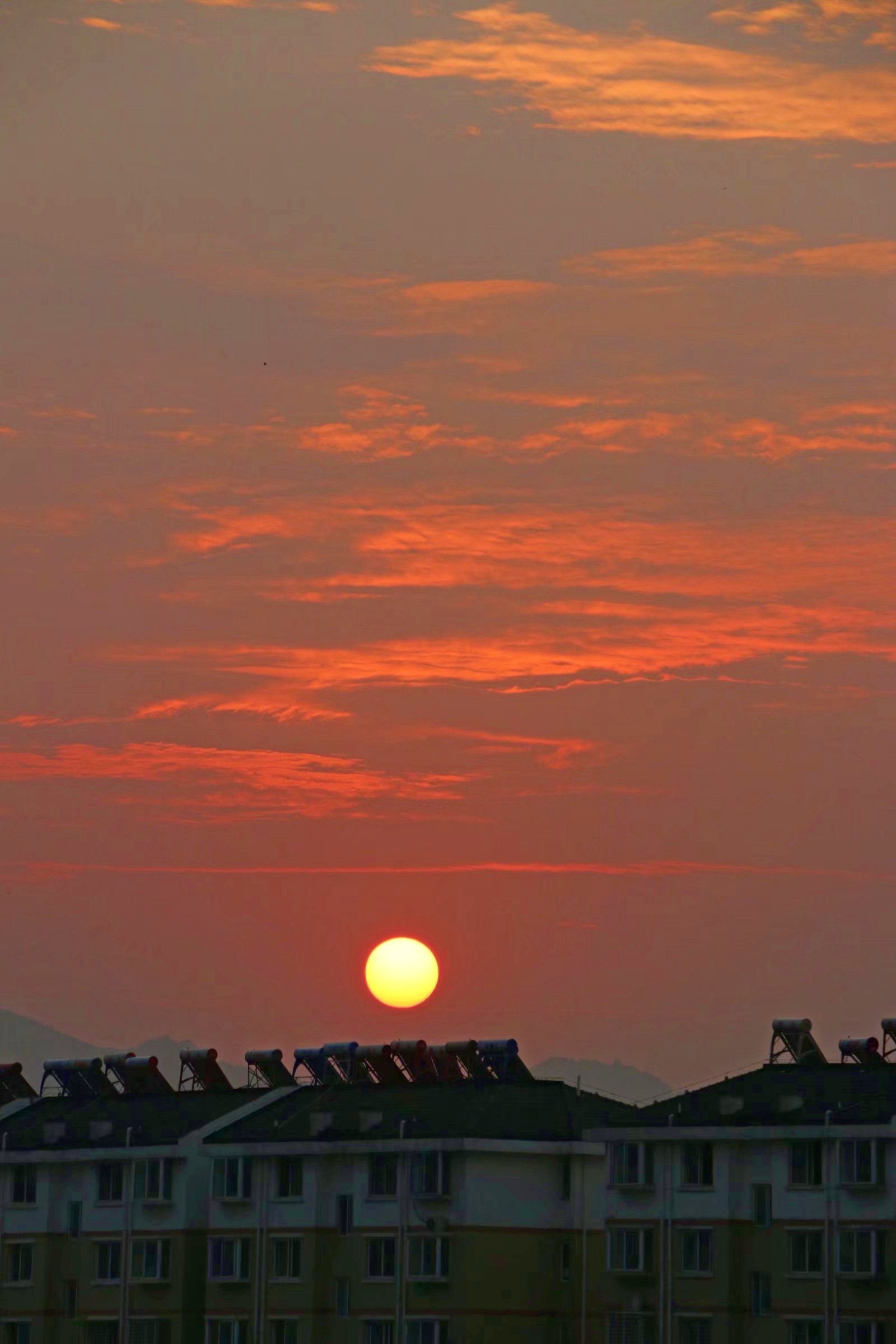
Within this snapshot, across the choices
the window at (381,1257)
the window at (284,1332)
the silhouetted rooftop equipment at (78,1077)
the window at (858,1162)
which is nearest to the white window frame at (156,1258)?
the window at (284,1332)

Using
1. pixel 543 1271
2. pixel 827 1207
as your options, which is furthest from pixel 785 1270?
pixel 543 1271

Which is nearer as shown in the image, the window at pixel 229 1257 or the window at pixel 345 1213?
the window at pixel 345 1213

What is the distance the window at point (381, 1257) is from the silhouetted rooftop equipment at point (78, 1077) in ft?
84.5

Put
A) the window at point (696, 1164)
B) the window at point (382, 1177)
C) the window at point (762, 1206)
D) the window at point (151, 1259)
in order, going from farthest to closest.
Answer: the window at point (151, 1259)
the window at point (382, 1177)
the window at point (696, 1164)
the window at point (762, 1206)

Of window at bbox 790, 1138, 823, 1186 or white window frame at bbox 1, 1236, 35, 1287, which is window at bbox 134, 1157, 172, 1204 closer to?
white window frame at bbox 1, 1236, 35, 1287

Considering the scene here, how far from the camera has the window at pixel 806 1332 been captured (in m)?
95.9

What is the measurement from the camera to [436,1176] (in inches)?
4158

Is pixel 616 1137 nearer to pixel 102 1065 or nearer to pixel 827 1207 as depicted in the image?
pixel 827 1207

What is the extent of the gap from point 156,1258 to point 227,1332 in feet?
17.8

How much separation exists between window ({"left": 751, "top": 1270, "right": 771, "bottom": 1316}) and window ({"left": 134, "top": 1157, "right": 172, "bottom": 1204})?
92.6 ft

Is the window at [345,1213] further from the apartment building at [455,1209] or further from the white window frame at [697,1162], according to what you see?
the white window frame at [697,1162]

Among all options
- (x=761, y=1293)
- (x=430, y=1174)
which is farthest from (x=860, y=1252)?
(x=430, y=1174)

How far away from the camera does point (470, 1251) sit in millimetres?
104375

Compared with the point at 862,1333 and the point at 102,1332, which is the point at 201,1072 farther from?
the point at 862,1333
